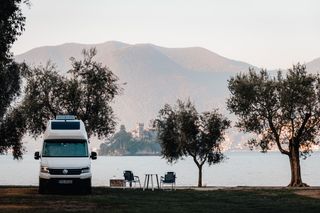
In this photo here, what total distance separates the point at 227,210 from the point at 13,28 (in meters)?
11.0

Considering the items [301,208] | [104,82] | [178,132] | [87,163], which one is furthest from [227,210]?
[178,132]

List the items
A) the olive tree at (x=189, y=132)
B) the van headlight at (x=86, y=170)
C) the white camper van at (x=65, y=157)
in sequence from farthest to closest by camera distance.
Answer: the olive tree at (x=189, y=132), the van headlight at (x=86, y=170), the white camper van at (x=65, y=157)

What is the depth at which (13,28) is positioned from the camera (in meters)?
25.2

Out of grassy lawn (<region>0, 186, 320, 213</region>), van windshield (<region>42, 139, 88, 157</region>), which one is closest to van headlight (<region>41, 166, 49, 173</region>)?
van windshield (<region>42, 139, 88, 157</region>)

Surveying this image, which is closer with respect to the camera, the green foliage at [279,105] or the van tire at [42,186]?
the van tire at [42,186]

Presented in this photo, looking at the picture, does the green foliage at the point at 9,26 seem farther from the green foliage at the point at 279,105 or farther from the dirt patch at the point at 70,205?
the green foliage at the point at 279,105

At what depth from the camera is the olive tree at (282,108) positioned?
5031cm

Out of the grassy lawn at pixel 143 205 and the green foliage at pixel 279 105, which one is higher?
the green foliage at pixel 279 105

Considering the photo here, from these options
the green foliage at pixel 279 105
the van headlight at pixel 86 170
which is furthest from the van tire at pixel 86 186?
the green foliage at pixel 279 105

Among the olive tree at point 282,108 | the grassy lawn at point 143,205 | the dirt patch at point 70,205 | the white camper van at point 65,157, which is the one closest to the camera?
the dirt patch at point 70,205

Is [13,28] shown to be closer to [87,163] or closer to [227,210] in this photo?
[87,163]

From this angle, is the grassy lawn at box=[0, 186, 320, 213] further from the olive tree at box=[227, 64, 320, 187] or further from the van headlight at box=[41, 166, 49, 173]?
the olive tree at box=[227, 64, 320, 187]

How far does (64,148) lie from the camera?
3206cm

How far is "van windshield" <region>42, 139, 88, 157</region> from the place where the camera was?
105 feet
